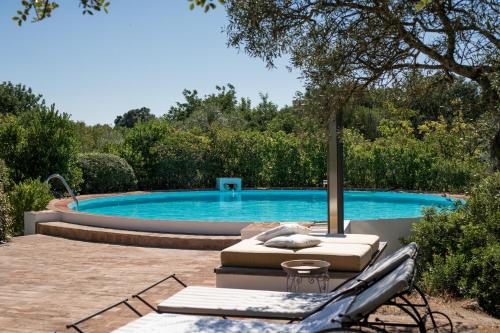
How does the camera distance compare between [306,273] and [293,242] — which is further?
[293,242]

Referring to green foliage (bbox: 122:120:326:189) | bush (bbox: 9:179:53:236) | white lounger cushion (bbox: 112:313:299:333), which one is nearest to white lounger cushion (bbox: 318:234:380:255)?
white lounger cushion (bbox: 112:313:299:333)

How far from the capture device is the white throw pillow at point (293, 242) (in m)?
6.30

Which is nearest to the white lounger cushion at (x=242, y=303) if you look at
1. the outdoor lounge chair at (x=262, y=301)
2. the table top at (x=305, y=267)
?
the outdoor lounge chair at (x=262, y=301)

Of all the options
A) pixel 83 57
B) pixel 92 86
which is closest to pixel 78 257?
pixel 83 57

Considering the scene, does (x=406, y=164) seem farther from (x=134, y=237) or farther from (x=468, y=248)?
(x=468, y=248)

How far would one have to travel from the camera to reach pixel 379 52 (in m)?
5.82

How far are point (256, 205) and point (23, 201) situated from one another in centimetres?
743

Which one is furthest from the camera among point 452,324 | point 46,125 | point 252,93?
point 252,93

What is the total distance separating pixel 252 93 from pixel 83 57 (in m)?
16.4

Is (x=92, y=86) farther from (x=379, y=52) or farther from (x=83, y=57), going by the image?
(x=379, y=52)

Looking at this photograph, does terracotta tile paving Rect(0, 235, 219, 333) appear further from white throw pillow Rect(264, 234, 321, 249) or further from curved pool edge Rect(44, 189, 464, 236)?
white throw pillow Rect(264, 234, 321, 249)

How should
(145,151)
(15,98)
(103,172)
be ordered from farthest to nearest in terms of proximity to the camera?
(15,98) < (145,151) < (103,172)

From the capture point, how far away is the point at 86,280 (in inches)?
287

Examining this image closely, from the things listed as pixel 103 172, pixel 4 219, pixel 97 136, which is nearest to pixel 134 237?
pixel 4 219
